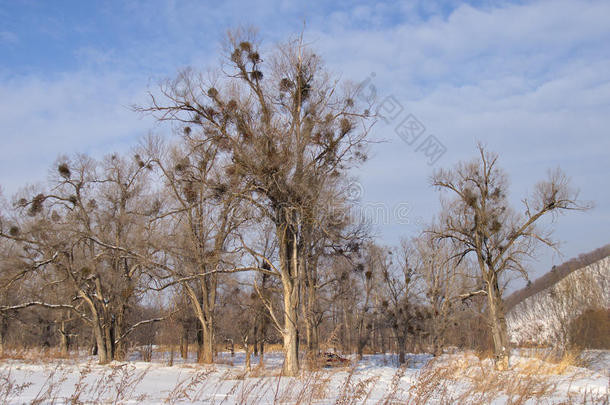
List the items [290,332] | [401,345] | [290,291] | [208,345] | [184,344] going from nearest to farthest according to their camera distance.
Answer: [290,332] < [290,291] < [208,345] < [184,344] < [401,345]

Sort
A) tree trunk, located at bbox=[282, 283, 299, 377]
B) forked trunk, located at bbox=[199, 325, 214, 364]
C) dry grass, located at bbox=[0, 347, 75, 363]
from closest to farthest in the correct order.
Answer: tree trunk, located at bbox=[282, 283, 299, 377]
dry grass, located at bbox=[0, 347, 75, 363]
forked trunk, located at bbox=[199, 325, 214, 364]

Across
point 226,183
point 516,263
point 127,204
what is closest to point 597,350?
point 516,263

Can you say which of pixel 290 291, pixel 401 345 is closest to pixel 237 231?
pixel 290 291

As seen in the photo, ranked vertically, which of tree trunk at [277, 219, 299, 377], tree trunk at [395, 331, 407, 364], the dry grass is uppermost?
tree trunk at [277, 219, 299, 377]

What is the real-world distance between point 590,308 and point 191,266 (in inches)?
835

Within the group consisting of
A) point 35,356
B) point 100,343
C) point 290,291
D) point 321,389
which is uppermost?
point 290,291

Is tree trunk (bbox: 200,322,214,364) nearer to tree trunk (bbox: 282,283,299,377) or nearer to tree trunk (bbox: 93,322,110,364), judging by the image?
tree trunk (bbox: 93,322,110,364)

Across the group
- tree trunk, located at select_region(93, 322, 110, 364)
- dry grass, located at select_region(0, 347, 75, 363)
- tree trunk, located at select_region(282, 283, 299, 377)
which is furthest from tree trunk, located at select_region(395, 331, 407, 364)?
dry grass, located at select_region(0, 347, 75, 363)

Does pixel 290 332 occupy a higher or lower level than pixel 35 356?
higher

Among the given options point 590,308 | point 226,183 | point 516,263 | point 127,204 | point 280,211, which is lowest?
point 590,308

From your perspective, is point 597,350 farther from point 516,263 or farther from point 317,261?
point 317,261

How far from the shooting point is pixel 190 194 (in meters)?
17.4

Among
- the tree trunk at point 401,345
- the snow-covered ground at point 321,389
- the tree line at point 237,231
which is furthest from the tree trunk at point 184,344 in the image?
the snow-covered ground at point 321,389

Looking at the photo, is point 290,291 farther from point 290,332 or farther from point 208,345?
point 208,345
